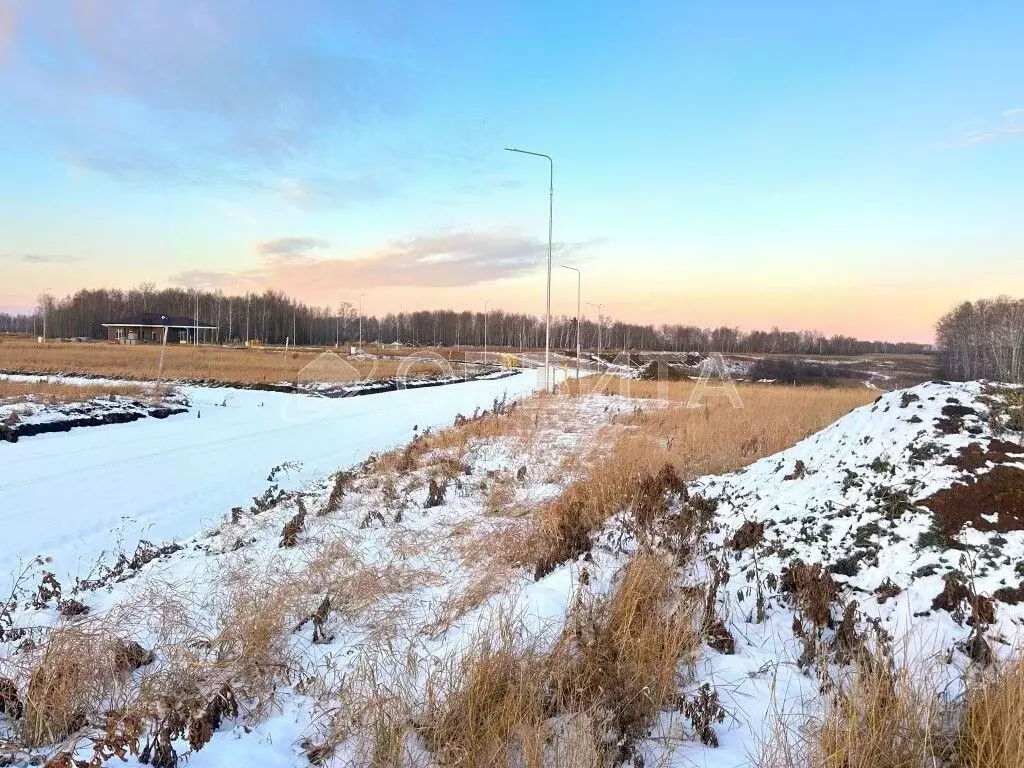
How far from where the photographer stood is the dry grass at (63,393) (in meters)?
16.5

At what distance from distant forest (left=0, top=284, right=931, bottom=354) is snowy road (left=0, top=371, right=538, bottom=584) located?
91674 mm

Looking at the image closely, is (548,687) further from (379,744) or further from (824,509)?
(824,509)

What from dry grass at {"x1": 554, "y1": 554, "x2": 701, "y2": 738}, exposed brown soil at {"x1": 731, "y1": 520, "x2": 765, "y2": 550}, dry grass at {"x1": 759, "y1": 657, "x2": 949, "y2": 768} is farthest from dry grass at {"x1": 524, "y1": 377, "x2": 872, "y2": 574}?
dry grass at {"x1": 759, "y1": 657, "x2": 949, "y2": 768}

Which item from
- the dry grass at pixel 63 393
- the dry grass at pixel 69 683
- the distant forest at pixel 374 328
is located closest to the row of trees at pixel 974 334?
the dry grass at pixel 69 683

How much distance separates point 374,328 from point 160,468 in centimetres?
13298

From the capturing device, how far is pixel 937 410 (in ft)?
20.5

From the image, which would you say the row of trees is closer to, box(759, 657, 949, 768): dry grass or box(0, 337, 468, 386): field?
box(759, 657, 949, 768): dry grass

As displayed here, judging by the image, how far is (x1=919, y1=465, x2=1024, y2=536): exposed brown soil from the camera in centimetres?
452

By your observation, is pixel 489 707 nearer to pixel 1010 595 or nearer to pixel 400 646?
pixel 400 646

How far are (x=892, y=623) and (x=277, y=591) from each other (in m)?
4.76

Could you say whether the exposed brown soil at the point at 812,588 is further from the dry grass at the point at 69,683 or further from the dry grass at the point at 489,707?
the dry grass at the point at 69,683

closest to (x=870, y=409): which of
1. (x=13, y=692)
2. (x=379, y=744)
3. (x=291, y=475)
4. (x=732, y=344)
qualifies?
(x=379, y=744)

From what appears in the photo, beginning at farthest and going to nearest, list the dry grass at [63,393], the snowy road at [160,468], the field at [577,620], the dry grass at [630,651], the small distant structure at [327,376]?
the small distant structure at [327,376]
the dry grass at [63,393]
the snowy road at [160,468]
the dry grass at [630,651]
the field at [577,620]

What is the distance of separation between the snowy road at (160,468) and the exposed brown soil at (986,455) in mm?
9165
